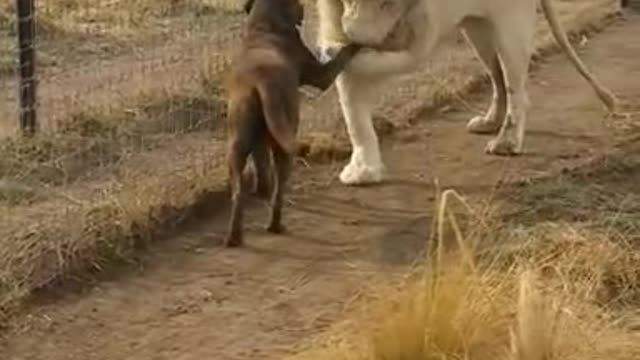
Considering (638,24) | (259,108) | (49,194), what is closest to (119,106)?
(49,194)

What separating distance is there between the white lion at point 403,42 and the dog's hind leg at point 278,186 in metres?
0.91

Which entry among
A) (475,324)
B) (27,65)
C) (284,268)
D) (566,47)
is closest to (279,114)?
(284,268)

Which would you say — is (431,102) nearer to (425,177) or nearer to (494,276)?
(425,177)

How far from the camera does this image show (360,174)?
8000 millimetres

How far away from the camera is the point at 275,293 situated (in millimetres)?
6277

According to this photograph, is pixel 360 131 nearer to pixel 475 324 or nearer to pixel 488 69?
pixel 488 69

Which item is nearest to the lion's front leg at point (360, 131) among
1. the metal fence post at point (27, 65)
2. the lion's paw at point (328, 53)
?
the lion's paw at point (328, 53)

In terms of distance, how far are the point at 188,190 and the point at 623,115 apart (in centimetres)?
346

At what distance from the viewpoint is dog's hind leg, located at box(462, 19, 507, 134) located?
863 centimetres

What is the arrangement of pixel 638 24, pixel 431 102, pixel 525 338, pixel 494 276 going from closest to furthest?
pixel 525 338 → pixel 494 276 → pixel 431 102 → pixel 638 24

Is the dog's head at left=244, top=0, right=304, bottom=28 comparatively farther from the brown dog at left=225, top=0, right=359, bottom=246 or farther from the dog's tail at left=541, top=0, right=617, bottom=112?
the dog's tail at left=541, top=0, right=617, bottom=112

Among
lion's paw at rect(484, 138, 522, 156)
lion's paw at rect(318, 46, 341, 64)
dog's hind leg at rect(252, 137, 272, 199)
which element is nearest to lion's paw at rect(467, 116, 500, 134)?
lion's paw at rect(484, 138, 522, 156)

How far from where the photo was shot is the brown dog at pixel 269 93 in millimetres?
6660

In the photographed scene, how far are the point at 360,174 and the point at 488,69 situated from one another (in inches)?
63.2
